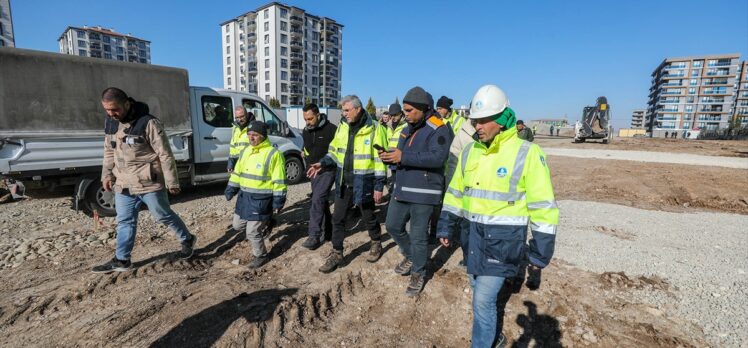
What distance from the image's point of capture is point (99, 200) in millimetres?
5621

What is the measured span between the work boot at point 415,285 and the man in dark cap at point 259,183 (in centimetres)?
153

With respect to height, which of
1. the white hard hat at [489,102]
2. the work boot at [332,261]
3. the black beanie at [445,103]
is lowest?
the work boot at [332,261]

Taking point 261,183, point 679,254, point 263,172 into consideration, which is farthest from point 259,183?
point 679,254

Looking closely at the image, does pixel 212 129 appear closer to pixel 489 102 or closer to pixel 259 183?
pixel 259 183

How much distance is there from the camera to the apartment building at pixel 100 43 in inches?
3169

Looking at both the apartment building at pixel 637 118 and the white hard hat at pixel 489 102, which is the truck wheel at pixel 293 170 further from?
the apartment building at pixel 637 118

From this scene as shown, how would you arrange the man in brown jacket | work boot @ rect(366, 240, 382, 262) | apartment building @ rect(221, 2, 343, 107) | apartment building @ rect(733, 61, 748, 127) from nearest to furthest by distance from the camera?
the man in brown jacket < work boot @ rect(366, 240, 382, 262) < apartment building @ rect(221, 2, 343, 107) < apartment building @ rect(733, 61, 748, 127)

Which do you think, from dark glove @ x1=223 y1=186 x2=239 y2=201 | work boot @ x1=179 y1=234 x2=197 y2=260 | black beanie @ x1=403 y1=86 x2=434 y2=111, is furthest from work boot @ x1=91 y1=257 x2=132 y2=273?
black beanie @ x1=403 y1=86 x2=434 y2=111

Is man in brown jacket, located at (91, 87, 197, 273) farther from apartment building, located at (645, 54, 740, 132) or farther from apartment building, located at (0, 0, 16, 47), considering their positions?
apartment building, located at (645, 54, 740, 132)

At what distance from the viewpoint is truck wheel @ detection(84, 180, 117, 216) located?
5.50 meters

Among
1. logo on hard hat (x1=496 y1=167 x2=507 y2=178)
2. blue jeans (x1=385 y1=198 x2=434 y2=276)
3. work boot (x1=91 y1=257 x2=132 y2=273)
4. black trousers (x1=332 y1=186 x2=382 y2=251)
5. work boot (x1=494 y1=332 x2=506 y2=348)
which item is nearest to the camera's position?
logo on hard hat (x1=496 y1=167 x2=507 y2=178)

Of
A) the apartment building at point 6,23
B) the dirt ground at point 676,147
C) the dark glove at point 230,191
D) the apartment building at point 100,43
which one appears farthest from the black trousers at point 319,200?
the apartment building at point 100,43

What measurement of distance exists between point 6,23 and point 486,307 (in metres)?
65.9

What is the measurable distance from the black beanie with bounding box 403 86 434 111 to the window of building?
5383 millimetres
